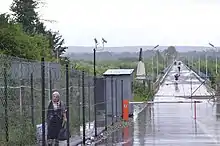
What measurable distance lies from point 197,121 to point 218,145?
12.3 metres

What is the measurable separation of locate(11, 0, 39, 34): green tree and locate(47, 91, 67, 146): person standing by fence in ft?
97.3

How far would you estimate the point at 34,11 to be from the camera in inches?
1866

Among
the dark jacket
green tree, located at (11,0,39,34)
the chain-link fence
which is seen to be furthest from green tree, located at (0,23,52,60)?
green tree, located at (11,0,39,34)

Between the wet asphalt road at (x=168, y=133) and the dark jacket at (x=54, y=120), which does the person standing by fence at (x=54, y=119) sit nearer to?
the dark jacket at (x=54, y=120)

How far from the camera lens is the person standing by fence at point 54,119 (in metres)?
16.5

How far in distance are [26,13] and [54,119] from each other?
101 ft

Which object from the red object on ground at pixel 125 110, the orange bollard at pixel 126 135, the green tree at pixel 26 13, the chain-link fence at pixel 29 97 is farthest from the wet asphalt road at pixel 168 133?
the green tree at pixel 26 13

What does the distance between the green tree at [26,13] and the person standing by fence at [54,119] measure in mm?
29646

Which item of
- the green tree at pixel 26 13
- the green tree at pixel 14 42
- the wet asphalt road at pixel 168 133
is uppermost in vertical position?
the green tree at pixel 26 13

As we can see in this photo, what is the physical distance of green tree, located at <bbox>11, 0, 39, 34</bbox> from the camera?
1827 inches

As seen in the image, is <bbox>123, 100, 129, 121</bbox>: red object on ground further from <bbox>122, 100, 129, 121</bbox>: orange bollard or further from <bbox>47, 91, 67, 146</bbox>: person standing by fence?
<bbox>47, 91, 67, 146</bbox>: person standing by fence

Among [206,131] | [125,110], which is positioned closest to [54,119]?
[206,131]

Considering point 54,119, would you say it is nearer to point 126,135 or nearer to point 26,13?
point 126,135

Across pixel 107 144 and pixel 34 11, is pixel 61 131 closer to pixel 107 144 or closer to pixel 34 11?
pixel 107 144
